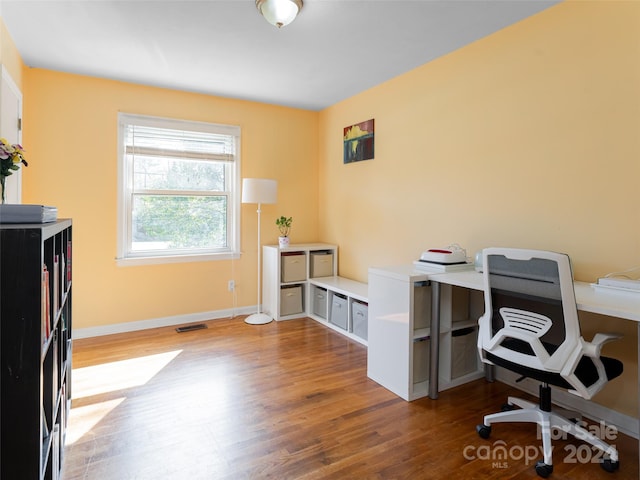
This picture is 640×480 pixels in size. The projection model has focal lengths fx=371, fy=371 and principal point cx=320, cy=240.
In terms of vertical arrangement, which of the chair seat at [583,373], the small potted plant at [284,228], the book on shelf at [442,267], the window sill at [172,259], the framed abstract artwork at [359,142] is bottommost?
the chair seat at [583,373]

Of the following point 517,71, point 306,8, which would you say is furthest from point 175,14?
point 517,71

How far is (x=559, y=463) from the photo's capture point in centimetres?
182

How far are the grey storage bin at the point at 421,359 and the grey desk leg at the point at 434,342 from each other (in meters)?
0.08

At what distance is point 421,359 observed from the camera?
→ 2520 mm

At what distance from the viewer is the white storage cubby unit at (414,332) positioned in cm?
244

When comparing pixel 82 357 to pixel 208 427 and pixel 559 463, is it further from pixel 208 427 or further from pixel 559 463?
pixel 559 463

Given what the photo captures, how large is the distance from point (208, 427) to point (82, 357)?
1.68 metres

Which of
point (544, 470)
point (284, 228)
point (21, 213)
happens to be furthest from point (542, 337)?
point (284, 228)

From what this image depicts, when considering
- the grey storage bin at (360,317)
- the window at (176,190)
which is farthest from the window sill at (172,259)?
the grey storage bin at (360,317)

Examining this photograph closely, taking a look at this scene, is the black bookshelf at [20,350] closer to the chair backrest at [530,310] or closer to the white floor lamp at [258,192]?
the chair backrest at [530,310]

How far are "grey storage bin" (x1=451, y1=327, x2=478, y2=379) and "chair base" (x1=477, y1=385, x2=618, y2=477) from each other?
1.62ft

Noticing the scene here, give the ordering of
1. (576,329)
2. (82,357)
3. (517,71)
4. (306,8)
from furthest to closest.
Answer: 1. (82,357)
2. (517,71)
3. (306,8)
4. (576,329)

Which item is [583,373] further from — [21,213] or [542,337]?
[21,213]

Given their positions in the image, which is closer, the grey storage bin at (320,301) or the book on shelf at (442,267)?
the book on shelf at (442,267)
